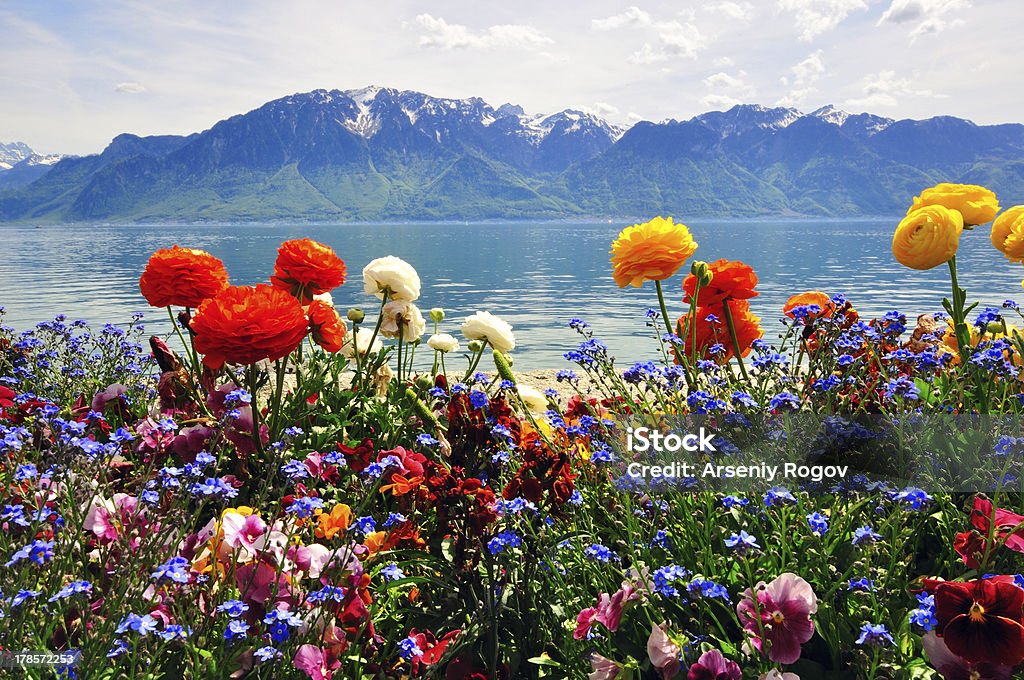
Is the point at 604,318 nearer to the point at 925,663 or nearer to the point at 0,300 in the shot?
the point at 925,663

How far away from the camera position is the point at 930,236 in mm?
2986

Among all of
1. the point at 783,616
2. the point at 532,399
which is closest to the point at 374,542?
the point at 783,616

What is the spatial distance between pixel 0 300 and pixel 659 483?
28671 millimetres

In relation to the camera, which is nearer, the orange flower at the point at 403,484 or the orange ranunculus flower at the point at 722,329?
the orange flower at the point at 403,484

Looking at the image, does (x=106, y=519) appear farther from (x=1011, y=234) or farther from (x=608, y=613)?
(x=1011, y=234)

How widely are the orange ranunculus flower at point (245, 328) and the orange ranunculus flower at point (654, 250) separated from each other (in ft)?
4.89

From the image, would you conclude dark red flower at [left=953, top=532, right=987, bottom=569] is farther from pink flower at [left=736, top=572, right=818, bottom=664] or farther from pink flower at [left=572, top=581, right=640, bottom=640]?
pink flower at [left=572, top=581, right=640, bottom=640]

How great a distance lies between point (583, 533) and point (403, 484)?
23.4 inches

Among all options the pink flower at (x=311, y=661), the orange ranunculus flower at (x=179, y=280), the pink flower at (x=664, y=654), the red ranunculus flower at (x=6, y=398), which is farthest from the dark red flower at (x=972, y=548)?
the red ranunculus flower at (x=6, y=398)

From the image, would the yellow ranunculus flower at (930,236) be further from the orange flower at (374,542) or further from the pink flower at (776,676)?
the orange flower at (374,542)

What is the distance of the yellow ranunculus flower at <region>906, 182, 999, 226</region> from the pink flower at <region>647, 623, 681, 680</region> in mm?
2409

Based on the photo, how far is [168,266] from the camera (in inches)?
132

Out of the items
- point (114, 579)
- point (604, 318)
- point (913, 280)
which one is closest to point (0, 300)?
point (604, 318)

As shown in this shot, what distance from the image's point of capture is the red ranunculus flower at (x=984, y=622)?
A: 61.3 inches
